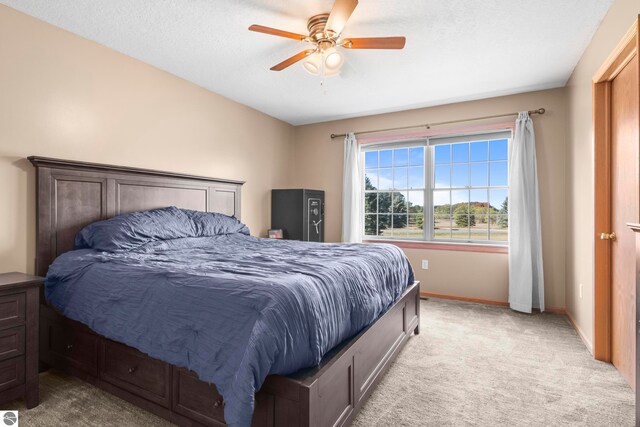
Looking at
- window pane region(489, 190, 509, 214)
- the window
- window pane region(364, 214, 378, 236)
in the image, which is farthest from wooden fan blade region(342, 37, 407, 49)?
window pane region(364, 214, 378, 236)

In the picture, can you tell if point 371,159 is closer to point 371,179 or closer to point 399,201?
point 371,179

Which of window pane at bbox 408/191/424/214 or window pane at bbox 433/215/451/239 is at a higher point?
window pane at bbox 408/191/424/214

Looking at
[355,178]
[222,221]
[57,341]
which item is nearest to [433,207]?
[355,178]

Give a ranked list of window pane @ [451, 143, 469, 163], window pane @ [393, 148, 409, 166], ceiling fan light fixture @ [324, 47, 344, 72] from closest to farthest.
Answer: ceiling fan light fixture @ [324, 47, 344, 72]
window pane @ [451, 143, 469, 163]
window pane @ [393, 148, 409, 166]

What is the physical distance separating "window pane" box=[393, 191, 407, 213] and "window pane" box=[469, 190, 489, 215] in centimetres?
88

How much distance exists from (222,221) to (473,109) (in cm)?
341

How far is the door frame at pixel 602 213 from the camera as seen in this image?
256 centimetres

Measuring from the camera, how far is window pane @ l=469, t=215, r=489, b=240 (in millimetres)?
4344

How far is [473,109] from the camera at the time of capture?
13.9 ft

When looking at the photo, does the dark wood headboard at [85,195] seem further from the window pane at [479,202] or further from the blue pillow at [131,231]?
the window pane at [479,202]

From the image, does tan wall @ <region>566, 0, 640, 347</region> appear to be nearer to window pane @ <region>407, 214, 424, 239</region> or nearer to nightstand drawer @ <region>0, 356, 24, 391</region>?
window pane @ <region>407, 214, 424, 239</region>

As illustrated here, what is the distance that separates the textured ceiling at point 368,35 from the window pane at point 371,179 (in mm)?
1237

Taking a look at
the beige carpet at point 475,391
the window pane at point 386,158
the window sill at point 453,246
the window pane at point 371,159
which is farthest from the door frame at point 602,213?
the window pane at point 371,159

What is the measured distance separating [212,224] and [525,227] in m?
3.51
